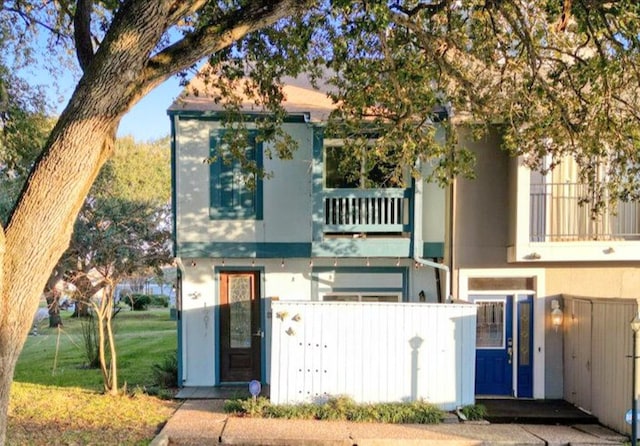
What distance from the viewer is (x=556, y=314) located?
996 centimetres

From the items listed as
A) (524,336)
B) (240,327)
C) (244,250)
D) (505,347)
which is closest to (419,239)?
(505,347)

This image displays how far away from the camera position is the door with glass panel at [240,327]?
1048 cm

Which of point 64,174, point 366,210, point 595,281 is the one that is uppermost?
point 64,174

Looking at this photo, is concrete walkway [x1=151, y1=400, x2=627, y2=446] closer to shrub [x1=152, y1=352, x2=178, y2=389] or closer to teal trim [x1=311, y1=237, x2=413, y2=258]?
shrub [x1=152, y1=352, x2=178, y2=389]

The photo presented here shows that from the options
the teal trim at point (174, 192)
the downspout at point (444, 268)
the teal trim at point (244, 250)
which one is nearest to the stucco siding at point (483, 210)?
the downspout at point (444, 268)

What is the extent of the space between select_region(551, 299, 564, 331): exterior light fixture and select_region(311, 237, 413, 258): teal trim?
10.4 ft

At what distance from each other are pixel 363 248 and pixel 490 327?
10.5 feet

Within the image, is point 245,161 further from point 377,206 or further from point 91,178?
point 91,178

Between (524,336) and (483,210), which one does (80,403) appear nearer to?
(483,210)

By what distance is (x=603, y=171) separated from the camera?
9.91 metres

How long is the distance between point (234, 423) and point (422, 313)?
12.7 ft

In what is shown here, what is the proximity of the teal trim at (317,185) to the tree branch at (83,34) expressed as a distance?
16.5 ft

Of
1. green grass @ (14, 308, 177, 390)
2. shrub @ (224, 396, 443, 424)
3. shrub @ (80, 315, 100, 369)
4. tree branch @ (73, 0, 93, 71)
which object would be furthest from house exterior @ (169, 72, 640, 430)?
tree branch @ (73, 0, 93, 71)

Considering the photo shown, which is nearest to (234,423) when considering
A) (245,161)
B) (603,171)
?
(245,161)
